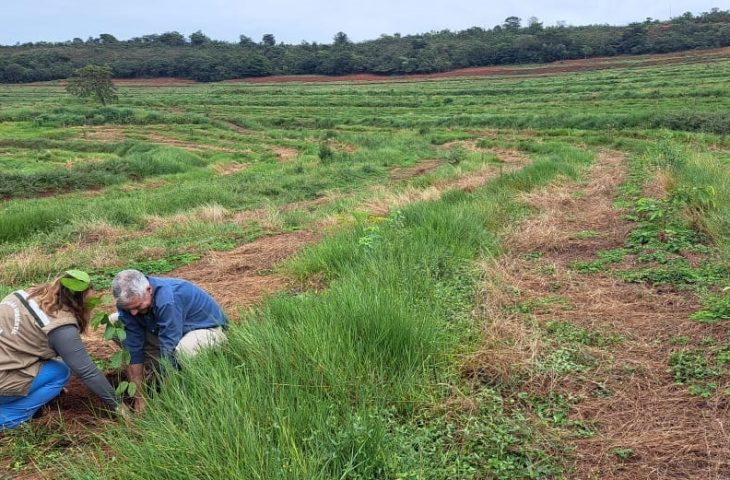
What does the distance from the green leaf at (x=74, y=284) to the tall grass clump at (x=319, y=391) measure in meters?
0.94

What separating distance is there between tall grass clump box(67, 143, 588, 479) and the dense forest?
251 ft

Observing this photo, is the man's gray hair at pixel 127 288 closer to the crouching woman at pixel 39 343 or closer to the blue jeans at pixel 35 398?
the crouching woman at pixel 39 343

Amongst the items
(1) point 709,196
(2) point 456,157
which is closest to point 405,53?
(2) point 456,157

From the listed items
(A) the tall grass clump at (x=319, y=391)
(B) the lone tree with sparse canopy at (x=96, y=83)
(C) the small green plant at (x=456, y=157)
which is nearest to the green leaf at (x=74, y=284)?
(A) the tall grass clump at (x=319, y=391)

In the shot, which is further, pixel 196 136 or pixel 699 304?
pixel 196 136

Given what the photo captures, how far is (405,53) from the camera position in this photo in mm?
90562

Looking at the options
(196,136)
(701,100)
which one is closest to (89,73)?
(196,136)

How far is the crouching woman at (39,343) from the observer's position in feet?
11.7

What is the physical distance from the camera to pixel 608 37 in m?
74.5

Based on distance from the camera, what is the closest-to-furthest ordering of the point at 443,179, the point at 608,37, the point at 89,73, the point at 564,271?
the point at 564,271 < the point at 443,179 < the point at 89,73 < the point at 608,37

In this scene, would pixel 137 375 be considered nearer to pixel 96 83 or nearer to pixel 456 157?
pixel 456 157

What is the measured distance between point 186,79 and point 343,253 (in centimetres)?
9275

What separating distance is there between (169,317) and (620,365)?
3260 mm

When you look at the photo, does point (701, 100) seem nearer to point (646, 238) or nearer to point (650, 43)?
point (646, 238)
